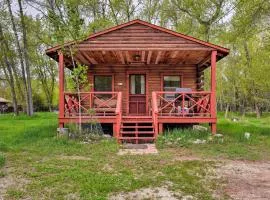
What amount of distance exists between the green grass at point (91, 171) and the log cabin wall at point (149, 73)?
5.87 meters

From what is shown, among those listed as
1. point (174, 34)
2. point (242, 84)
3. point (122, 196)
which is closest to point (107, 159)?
point (122, 196)

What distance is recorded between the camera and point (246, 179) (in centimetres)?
698

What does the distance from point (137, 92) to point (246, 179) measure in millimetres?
9864

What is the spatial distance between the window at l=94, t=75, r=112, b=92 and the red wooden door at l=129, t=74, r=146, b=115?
37.1 inches

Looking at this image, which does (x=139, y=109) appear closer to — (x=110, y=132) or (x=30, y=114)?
(x=110, y=132)

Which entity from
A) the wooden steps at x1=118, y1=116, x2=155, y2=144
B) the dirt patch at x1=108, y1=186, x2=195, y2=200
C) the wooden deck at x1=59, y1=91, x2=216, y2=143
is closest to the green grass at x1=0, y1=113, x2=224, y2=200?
A: the dirt patch at x1=108, y1=186, x2=195, y2=200

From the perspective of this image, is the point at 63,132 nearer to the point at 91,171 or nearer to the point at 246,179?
the point at 91,171

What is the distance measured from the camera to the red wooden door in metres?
16.4

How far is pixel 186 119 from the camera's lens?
1299cm

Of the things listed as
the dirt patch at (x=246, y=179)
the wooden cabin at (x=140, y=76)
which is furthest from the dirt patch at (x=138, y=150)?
the dirt patch at (x=246, y=179)

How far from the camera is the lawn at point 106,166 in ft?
19.8

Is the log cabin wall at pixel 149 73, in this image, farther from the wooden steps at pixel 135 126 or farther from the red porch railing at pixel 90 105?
the wooden steps at pixel 135 126

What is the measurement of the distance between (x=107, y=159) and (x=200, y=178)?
103 inches

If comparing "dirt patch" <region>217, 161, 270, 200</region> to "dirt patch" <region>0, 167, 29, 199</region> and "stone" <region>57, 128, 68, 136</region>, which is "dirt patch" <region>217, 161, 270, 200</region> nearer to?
"dirt patch" <region>0, 167, 29, 199</region>
